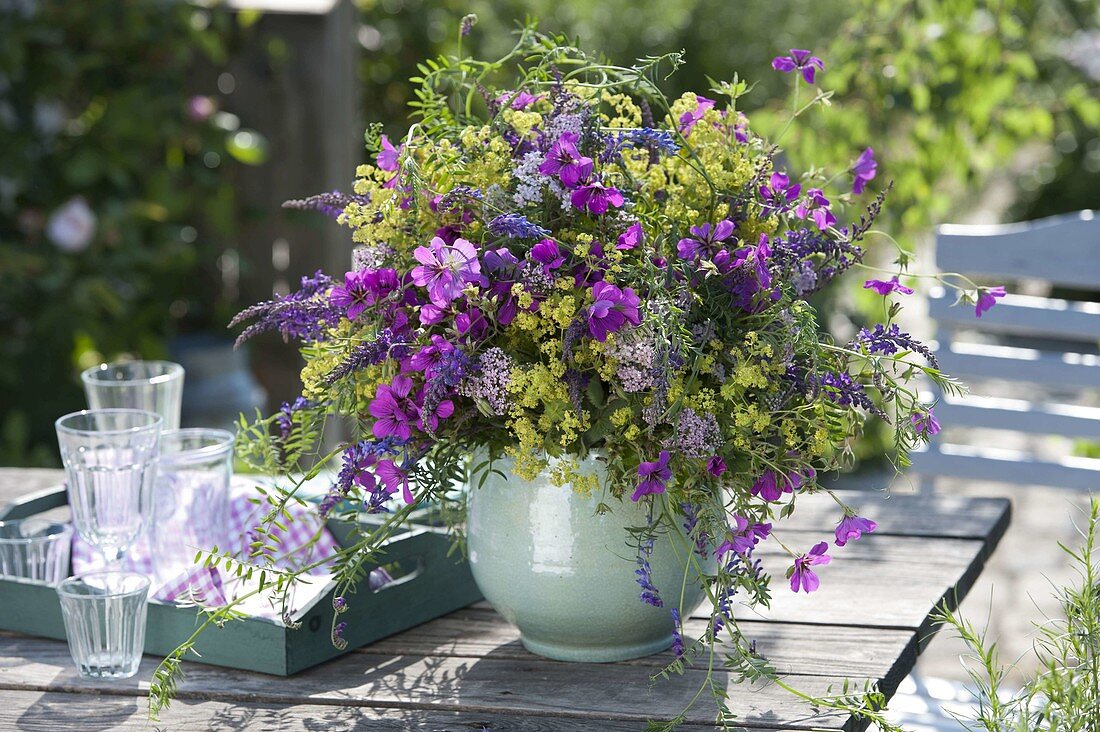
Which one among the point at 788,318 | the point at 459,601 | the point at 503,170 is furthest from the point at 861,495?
the point at 503,170

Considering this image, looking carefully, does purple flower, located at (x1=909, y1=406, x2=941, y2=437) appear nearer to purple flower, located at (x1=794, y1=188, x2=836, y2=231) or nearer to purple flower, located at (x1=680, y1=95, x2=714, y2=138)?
purple flower, located at (x1=794, y1=188, x2=836, y2=231)

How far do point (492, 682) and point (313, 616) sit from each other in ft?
0.57

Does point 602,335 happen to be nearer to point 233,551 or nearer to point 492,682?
point 492,682

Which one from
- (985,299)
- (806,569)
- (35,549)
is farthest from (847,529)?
(35,549)

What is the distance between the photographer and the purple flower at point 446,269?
1.05m

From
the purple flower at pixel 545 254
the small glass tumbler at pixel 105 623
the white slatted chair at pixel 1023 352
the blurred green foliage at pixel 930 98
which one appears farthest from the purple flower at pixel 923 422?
the blurred green foliage at pixel 930 98

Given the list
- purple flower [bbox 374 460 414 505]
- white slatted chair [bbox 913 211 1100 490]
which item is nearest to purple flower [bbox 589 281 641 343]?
purple flower [bbox 374 460 414 505]

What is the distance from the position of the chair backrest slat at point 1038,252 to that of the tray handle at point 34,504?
64.5 inches

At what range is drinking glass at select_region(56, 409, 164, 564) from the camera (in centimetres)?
130

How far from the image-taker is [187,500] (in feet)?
4.67

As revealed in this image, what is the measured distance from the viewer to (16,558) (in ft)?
4.66

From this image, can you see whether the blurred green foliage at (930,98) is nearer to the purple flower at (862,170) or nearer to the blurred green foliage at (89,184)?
the blurred green foliage at (89,184)

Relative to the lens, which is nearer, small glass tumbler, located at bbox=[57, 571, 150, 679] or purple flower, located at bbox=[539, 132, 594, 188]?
purple flower, located at bbox=[539, 132, 594, 188]

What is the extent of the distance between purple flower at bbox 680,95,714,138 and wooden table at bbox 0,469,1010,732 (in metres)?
0.49
